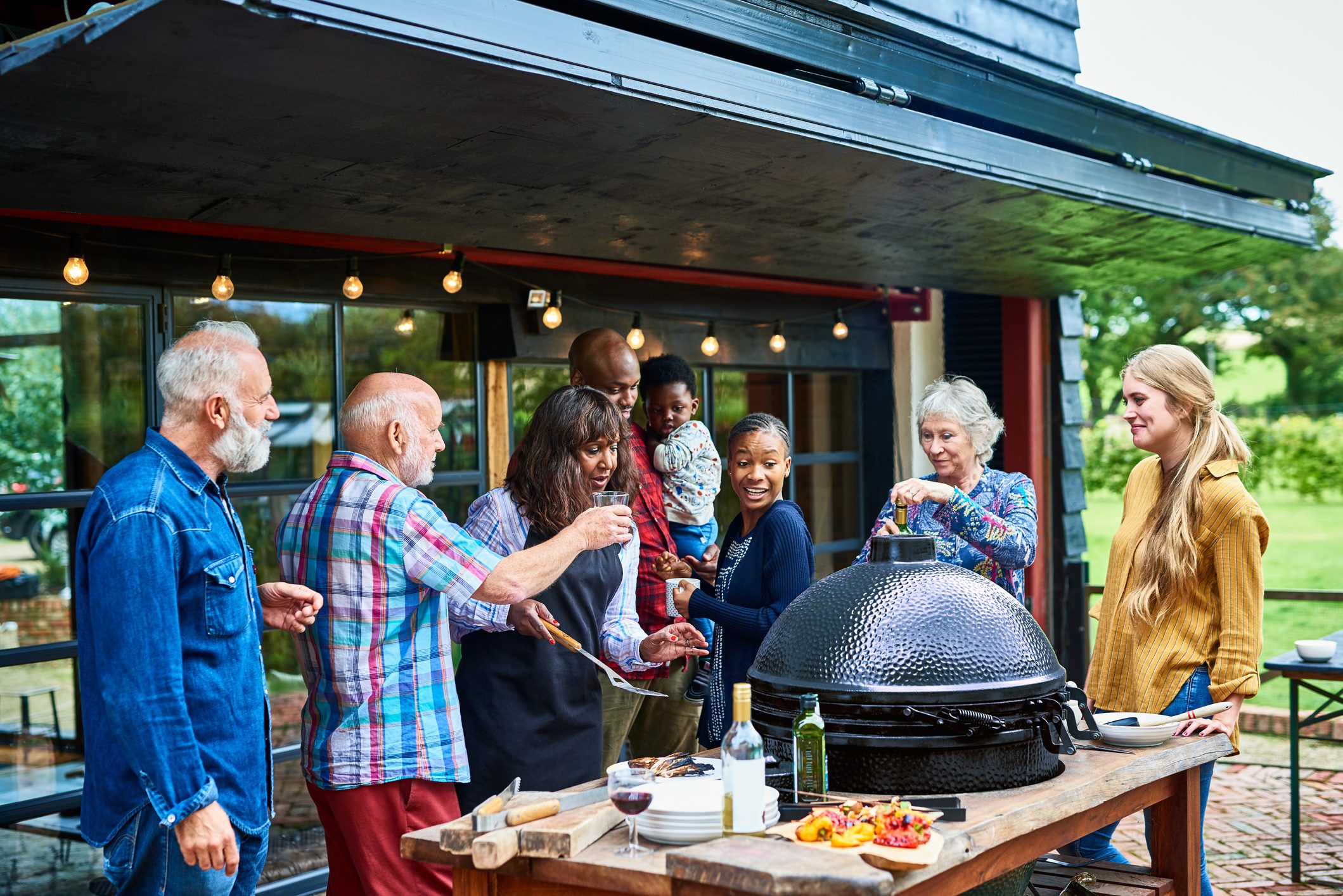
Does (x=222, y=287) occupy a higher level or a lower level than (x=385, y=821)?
higher

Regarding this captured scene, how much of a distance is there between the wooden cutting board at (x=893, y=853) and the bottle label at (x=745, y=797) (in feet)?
0.33

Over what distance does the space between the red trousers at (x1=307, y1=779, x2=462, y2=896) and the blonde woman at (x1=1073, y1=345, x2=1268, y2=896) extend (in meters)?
2.11

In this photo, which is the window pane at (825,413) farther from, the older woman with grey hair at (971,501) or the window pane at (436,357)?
the older woman with grey hair at (971,501)

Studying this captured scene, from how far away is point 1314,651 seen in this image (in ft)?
17.4

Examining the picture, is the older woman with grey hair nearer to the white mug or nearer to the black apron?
the white mug

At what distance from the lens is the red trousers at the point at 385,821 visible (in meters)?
3.02

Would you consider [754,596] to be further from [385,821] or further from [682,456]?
[385,821]

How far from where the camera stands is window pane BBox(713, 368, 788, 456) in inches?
280

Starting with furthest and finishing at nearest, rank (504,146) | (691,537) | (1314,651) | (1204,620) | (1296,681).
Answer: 1. (1296,681)
2. (1314,651)
3. (691,537)
4. (1204,620)
5. (504,146)

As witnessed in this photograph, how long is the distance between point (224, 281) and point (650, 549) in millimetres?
1867

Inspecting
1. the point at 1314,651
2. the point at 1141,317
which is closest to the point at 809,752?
the point at 1314,651

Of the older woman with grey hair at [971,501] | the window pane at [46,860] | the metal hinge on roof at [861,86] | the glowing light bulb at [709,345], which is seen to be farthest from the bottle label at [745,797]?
the glowing light bulb at [709,345]

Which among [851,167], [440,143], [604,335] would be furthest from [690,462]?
[440,143]

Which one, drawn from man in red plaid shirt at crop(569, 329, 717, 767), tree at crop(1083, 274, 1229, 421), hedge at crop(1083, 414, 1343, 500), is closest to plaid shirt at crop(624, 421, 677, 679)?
man in red plaid shirt at crop(569, 329, 717, 767)
